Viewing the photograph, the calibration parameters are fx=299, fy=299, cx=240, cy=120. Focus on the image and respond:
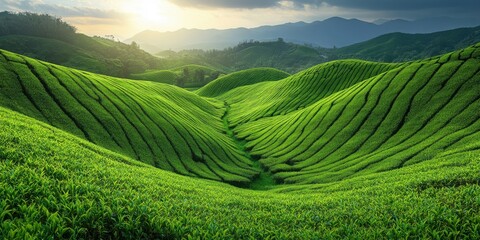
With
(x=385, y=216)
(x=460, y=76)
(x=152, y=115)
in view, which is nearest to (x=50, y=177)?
(x=385, y=216)

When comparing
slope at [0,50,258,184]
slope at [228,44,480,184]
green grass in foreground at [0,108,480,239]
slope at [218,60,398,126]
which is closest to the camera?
green grass in foreground at [0,108,480,239]

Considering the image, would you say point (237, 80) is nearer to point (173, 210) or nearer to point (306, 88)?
point (306, 88)

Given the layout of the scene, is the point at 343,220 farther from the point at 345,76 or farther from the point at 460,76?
the point at 345,76

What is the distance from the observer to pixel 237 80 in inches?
6432

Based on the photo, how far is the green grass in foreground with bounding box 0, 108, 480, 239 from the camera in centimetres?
878

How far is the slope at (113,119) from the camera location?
32125mm

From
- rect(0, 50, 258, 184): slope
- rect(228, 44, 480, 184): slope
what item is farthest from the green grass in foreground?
rect(0, 50, 258, 184): slope

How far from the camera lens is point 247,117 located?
78.2 metres

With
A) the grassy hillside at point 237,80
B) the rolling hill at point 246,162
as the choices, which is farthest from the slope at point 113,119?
the grassy hillside at point 237,80

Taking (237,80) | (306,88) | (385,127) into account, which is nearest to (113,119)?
(385,127)

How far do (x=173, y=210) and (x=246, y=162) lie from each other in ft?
115

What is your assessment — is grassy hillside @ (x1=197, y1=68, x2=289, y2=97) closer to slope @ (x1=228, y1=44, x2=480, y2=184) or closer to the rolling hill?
the rolling hill

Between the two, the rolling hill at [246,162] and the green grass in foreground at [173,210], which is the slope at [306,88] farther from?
the green grass in foreground at [173,210]

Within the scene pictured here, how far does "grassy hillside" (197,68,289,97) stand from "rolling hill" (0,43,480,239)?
74.1m
